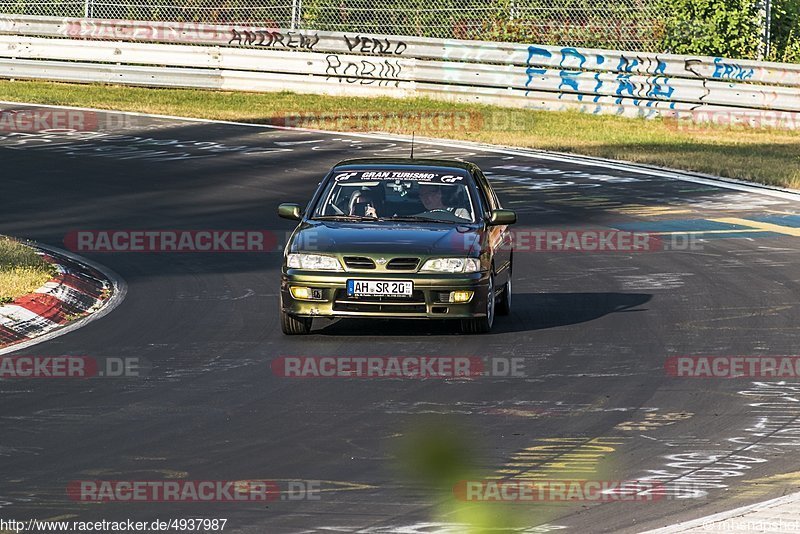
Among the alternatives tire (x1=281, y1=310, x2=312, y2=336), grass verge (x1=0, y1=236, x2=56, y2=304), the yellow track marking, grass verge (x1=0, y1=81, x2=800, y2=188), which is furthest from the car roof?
grass verge (x1=0, y1=81, x2=800, y2=188)

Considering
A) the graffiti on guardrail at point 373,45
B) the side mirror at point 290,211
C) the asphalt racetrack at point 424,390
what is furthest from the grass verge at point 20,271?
the graffiti on guardrail at point 373,45

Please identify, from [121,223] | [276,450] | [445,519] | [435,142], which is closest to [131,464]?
[276,450]

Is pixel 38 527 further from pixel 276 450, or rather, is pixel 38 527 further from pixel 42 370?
pixel 42 370

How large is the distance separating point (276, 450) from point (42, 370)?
9.89 ft

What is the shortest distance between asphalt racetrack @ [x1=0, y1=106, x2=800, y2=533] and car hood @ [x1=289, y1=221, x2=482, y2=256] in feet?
2.40

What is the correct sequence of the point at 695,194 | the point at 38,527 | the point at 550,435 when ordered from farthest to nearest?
the point at 695,194 < the point at 550,435 < the point at 38,527

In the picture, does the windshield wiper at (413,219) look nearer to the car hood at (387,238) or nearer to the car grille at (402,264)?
the car hood at (387,238)

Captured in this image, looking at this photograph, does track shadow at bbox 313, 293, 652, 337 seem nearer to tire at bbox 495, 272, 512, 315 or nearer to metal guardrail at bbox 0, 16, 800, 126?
tire at bbox 495, 272, 512, 315

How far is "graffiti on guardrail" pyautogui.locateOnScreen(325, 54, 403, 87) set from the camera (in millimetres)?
31234

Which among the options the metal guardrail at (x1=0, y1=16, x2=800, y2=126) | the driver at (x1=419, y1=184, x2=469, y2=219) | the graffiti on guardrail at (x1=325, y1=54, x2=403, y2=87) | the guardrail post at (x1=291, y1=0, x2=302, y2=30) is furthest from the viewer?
the guardrail post at (x1=291, y1=0, x2=302, y2=30)

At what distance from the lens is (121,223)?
740 inches

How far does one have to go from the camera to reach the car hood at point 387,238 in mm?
12242

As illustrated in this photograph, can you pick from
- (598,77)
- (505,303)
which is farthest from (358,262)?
(598,77)

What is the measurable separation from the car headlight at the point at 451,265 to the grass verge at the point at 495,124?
11651 mm
